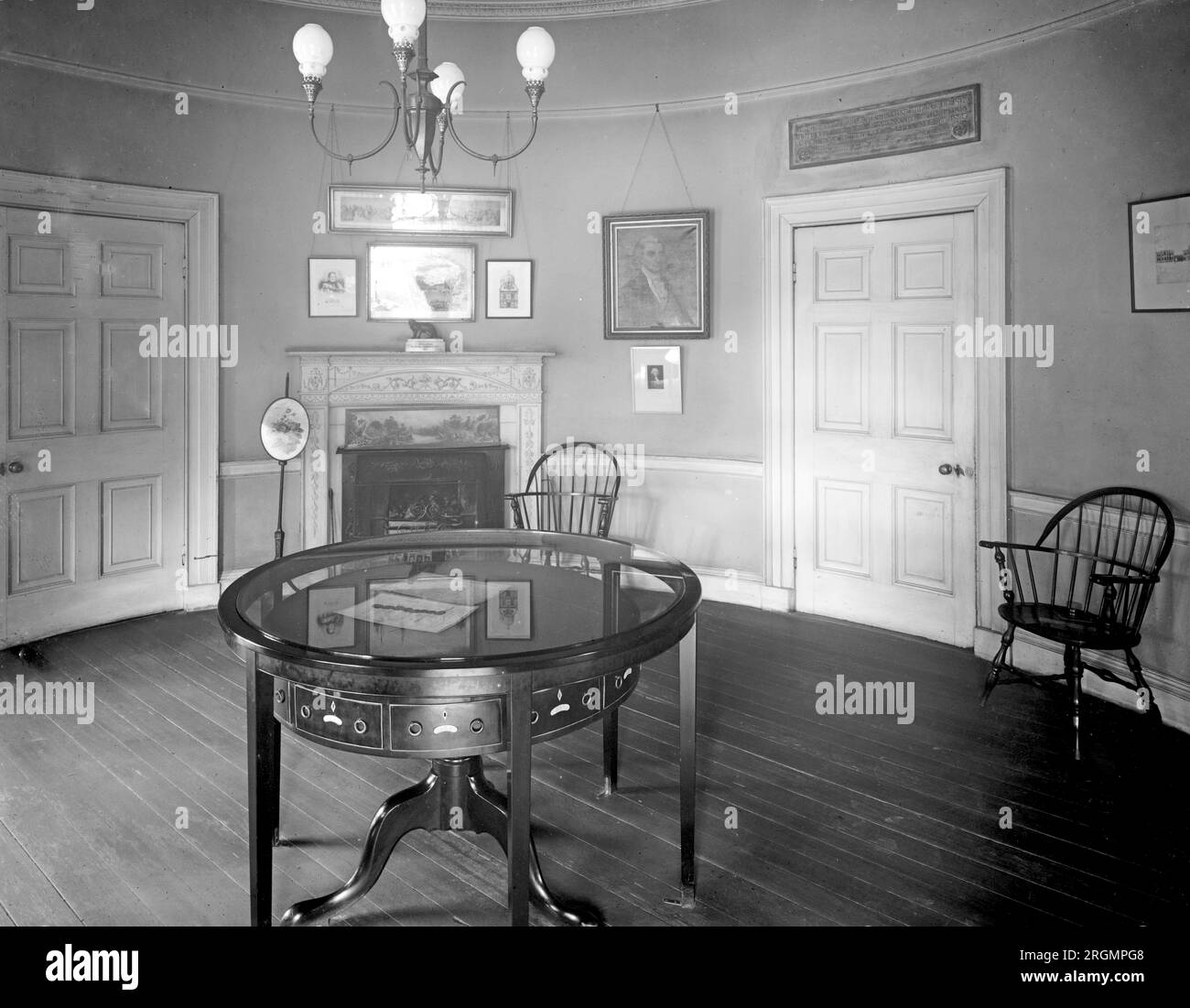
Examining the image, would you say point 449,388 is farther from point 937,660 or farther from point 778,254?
point 937,660

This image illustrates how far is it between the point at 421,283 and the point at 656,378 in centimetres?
169

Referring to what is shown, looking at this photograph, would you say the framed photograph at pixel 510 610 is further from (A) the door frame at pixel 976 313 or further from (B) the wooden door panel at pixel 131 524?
(B) the wooden door panel at pixel 131 524

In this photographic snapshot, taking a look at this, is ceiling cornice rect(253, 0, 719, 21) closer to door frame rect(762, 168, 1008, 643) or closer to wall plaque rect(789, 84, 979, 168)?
wall plaque rect(789, 84, 979, 168)

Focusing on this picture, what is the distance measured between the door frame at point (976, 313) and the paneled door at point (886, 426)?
6cm

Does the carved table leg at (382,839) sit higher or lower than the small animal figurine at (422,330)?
lower

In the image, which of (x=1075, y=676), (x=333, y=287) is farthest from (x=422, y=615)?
(x=333, y=287)

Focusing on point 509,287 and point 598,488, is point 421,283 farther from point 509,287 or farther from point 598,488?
point 598,488

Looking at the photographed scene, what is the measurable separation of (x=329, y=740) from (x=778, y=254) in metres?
4.38

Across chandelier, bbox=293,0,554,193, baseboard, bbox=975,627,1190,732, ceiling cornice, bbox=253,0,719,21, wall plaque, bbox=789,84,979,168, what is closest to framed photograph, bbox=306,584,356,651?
chandelier, bbox=293,0,554,193

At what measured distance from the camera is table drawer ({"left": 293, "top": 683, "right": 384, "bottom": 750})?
84.2 inches

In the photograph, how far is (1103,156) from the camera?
4172 mm

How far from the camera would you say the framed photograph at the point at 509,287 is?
20.3ft

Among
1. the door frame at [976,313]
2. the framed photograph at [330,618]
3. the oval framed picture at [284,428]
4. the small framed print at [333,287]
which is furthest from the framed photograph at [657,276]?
→ the framed photograph at [330,618]

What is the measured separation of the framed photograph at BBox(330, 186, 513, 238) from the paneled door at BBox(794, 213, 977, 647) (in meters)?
1.99
